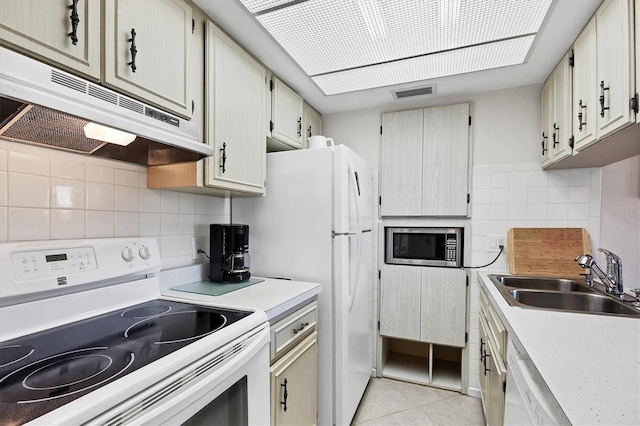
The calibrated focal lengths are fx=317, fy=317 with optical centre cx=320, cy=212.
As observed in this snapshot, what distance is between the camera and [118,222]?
138 centimetres

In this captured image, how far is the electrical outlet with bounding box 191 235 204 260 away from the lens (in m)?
1.77

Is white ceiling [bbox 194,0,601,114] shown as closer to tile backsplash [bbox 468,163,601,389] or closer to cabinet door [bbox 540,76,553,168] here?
cabinet door [bbox 540,76,553,168]

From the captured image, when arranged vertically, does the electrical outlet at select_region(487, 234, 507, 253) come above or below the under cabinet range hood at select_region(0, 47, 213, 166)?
below

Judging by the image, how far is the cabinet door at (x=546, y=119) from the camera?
201cm

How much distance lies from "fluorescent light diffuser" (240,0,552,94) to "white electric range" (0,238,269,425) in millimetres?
1225

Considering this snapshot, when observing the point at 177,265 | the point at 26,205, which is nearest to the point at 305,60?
the point at 177,265

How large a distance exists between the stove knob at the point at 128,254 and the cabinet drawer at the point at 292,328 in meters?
0.65

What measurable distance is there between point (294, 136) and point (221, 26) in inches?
33.4

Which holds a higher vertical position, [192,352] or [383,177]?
[383,177]

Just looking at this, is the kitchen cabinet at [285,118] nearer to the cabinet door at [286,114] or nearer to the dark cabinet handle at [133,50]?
the cabinet door at [286,114]

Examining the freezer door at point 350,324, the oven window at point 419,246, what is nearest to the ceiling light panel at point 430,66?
the freezer door at point 350,324

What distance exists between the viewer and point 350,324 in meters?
1.90

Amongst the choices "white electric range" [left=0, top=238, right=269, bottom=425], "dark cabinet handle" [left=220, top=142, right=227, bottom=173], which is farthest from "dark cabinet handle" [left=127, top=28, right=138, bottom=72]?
"white electric range" [left=0, top=238, right=269, bottom=425]

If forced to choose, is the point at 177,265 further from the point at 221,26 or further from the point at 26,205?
the point at 221,26
